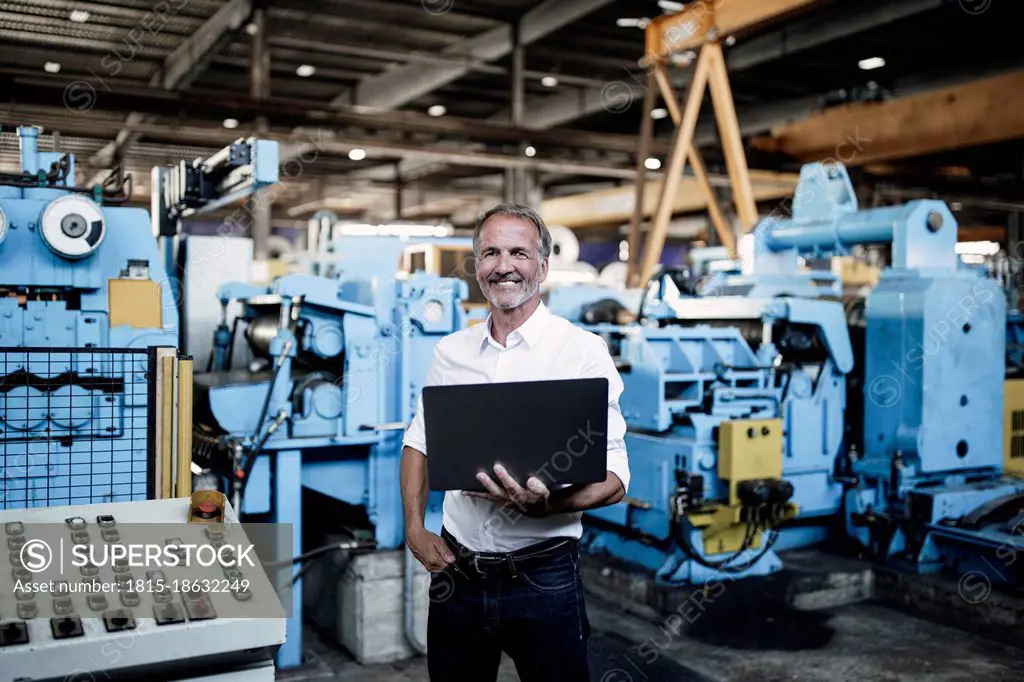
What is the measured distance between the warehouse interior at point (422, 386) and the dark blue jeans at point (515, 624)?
6 centimetres

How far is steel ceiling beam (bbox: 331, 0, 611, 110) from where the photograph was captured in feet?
28.9

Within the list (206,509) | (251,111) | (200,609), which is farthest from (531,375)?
(251,111)

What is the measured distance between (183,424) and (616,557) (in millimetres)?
3312

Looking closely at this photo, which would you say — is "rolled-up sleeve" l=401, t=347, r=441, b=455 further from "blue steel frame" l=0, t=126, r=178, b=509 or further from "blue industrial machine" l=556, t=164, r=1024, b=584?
"blue industrial machine" l=556, t=164, r=1024, b=584

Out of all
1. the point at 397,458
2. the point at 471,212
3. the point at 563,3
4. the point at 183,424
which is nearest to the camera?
the point at 183,424

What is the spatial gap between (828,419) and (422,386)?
3113 mm

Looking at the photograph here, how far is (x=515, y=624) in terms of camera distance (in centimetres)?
202

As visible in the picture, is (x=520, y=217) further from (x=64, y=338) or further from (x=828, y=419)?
(x=828, y=419)

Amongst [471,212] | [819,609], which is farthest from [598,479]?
[471,212]

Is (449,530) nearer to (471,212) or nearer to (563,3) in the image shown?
(563,3)

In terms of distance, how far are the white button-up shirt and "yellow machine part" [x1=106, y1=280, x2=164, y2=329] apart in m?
1.96

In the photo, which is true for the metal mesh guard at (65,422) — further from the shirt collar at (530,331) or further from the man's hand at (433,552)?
the shirt collar at (530,331)

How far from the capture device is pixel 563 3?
28.9 ft

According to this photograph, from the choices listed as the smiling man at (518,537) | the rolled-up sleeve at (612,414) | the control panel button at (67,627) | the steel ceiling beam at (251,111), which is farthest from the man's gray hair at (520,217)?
the steel ceiling beam at (251,111)
